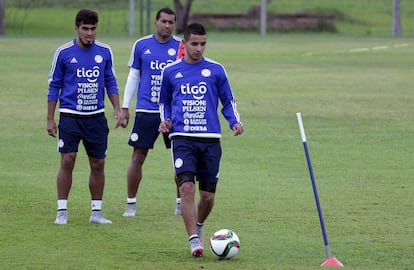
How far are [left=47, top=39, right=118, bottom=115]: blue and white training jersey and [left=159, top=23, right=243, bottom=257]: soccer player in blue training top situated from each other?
A: 1675mm

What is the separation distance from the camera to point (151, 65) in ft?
41.9

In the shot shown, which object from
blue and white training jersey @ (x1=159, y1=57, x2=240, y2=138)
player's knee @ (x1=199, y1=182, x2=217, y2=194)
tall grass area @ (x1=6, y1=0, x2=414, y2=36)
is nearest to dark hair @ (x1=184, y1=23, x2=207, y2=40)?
blue and white training jersey @ (x1=159, y1=57, x2=240, y2=138)

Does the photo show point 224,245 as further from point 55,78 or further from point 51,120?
point 55,78

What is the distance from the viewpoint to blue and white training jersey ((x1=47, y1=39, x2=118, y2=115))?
477 inches

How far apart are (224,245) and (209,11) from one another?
168 ft

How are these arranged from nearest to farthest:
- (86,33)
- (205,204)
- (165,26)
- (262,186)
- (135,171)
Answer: (205,204), (86,33), (165,26), (135,171), (262,186)

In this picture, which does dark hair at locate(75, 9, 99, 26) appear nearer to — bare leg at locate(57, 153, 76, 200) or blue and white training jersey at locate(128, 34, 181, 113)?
blue and white training jersey at locate(128, 34, 181, 113)

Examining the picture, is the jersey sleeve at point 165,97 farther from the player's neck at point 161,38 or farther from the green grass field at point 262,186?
the player's neck at point 161,38

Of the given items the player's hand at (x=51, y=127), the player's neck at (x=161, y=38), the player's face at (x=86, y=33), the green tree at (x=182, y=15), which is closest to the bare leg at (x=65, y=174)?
the player's hand at (x=51, y=127)

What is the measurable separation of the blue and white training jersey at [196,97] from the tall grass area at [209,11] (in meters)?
39.6

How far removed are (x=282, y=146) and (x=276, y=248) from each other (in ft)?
27.1

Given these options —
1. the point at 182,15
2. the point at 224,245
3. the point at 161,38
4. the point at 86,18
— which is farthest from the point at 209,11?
the point at 224,245

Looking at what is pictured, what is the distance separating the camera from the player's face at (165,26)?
12602 mm

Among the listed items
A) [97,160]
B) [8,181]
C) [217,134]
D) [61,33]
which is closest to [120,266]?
[217,134]
